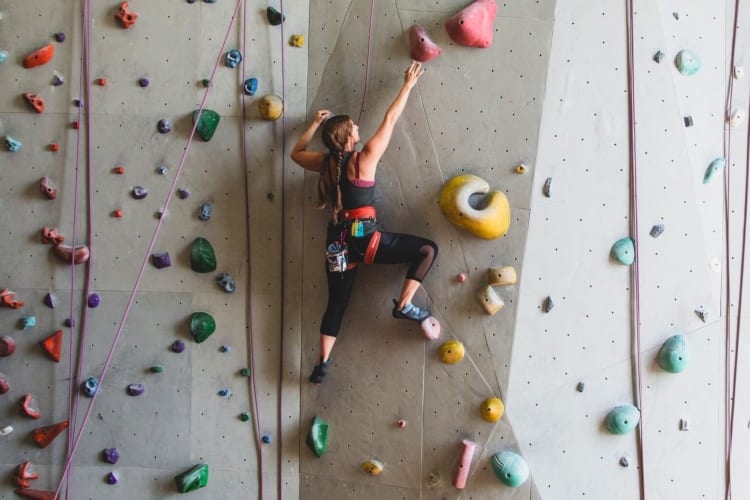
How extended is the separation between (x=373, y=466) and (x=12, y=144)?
6.43ft

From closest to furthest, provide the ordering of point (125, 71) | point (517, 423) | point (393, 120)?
point (393, 120), point (517, 423), point (125, 71)

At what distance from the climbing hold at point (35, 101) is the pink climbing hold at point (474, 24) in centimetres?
167

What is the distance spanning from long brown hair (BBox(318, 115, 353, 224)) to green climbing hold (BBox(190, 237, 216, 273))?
20.0 inches

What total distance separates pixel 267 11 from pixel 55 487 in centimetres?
215

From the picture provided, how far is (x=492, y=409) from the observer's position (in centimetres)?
253

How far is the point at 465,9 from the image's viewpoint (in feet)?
8.16

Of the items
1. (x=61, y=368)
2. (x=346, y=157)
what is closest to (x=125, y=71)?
(x=346, y=157)

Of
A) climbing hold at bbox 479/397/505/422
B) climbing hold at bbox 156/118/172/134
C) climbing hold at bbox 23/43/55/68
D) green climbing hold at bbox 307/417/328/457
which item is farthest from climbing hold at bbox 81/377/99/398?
climbing hold at bbox 479/397/505/422

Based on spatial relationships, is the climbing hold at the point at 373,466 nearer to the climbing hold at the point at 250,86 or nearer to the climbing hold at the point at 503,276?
the climbing hold at the point at 503,276

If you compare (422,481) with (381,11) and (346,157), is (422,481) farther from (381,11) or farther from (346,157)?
(381,11)

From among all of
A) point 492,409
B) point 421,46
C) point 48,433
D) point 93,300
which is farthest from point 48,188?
point 492,409

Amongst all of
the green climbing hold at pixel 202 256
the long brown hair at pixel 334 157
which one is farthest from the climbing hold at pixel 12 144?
the long brown hair at pixel 334 157

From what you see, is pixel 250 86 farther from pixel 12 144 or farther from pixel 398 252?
pixel 12 144

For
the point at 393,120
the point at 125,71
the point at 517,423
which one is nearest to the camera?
the point at 393,120
